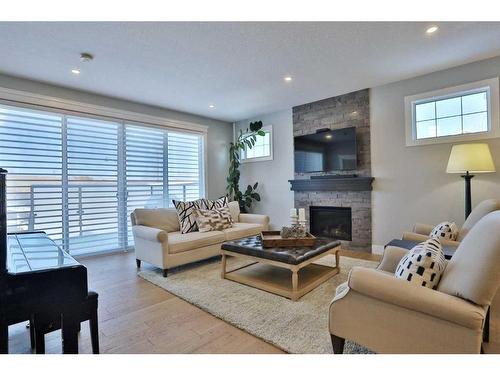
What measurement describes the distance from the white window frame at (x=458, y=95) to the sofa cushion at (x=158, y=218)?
3.56 meters

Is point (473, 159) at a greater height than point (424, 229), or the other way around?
point (473, 159)

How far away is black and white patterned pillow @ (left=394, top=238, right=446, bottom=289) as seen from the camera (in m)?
1.38

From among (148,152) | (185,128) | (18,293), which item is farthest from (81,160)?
(18,293)

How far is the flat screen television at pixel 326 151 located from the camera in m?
4.22

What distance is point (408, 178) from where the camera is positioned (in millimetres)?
3736

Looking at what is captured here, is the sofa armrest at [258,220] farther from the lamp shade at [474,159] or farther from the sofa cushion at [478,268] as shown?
the sofa cushion at [478,268]

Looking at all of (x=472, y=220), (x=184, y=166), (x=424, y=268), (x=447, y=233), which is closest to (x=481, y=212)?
(x=472, y=220)

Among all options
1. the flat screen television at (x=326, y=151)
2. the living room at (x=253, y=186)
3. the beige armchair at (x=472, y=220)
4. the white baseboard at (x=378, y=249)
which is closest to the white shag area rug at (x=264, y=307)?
the living room at (x=253, y=186)

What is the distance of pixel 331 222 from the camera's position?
4629mm

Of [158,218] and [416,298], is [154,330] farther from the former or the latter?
[158,218]

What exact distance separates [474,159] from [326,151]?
Result: 6.64 feet
